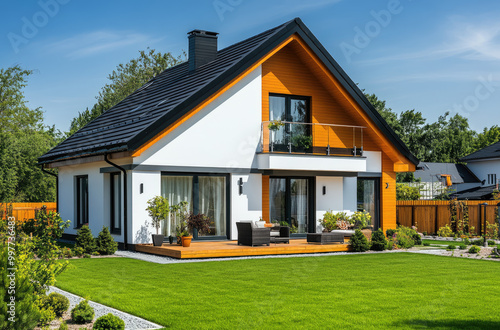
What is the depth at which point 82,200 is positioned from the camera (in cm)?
2133

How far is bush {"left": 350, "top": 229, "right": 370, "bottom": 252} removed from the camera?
17.8m

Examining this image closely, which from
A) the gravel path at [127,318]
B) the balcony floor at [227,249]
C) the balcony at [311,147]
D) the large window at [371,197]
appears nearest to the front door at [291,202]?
the balcony at [311,147]

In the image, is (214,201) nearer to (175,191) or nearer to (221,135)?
(175,191)

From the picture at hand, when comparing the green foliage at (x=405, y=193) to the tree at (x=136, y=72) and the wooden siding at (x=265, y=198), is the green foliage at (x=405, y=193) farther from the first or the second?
the tree at (x=136, y=72)

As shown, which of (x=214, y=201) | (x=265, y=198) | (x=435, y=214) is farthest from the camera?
(x=435, y=214)

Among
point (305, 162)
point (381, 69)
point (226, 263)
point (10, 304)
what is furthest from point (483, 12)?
point (10, 304)

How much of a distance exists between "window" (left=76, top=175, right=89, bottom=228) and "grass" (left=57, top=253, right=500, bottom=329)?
6365 millimetres

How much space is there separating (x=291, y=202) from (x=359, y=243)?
3472mm

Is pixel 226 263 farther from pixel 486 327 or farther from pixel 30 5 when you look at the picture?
pixel 30 5

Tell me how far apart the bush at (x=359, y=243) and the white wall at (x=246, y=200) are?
3314mm

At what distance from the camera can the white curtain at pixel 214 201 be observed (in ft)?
61.4

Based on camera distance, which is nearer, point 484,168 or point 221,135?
point 221,135

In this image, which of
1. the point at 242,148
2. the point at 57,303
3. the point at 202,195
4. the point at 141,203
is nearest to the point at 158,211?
the point at 141,203

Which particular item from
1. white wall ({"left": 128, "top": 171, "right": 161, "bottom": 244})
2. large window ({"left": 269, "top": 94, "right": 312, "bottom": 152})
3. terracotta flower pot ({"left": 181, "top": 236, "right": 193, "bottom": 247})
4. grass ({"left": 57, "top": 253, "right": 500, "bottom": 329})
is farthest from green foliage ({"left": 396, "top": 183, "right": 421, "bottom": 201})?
terracotta flower pot ({"left": 181, "top": 236, "right": 193, "bottom": 247})
